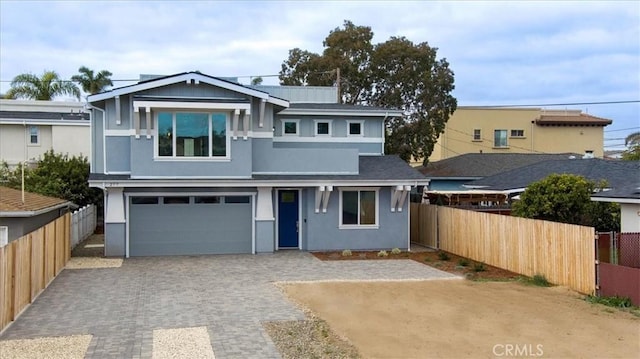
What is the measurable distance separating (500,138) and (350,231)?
33.8 m

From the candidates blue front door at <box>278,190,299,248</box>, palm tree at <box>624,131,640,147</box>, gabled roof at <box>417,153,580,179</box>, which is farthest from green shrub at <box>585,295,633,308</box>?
palm tree at <box>624,131,640,147</box>

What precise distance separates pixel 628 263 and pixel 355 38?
2847 centimetres

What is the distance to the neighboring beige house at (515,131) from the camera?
52.2 m

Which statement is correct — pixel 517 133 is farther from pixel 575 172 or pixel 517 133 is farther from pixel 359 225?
pixel 359 225

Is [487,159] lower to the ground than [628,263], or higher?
higher

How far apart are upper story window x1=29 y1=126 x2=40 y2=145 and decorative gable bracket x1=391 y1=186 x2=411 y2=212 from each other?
78.0 ft

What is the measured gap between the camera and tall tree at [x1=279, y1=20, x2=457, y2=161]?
125 ft

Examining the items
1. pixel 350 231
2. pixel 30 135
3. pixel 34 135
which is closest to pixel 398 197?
pixel 350 231

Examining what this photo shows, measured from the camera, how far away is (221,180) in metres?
20.5

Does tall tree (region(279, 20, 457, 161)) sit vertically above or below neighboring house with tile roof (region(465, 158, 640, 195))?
above

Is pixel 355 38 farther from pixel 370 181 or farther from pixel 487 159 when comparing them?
pixel 370 181

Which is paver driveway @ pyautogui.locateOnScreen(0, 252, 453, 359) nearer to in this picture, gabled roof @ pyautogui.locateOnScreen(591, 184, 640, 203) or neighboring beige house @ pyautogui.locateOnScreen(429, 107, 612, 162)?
gabled roof @ pyautogui.locateOnScreen(591, 184, 640, 203)

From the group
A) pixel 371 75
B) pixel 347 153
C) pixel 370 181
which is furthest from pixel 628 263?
pixel 371 75

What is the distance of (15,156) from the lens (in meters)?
36.0
